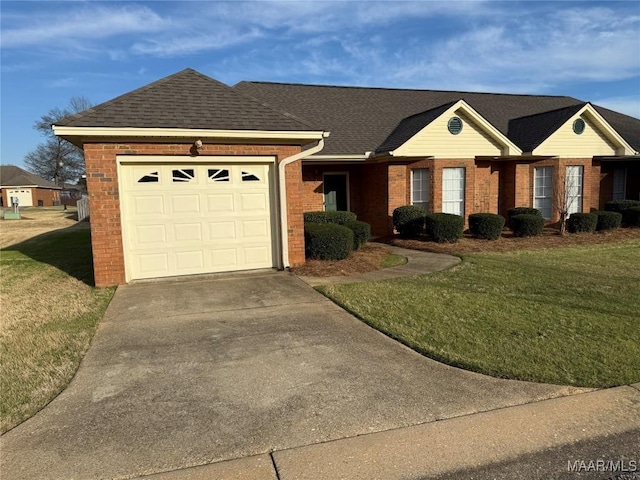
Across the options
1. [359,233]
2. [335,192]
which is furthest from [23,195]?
[359,233]

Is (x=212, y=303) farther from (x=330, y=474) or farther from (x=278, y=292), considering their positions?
(x=330, y=474)

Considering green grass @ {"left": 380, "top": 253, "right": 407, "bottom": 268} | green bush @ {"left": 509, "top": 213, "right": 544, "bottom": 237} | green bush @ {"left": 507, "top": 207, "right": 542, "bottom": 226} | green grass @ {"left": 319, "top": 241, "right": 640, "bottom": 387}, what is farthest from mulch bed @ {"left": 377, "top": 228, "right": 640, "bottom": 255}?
green grass @ {"left": 319, "top": 241, "right": 640, "bottom": 387}

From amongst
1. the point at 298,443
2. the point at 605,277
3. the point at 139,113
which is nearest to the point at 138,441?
the point at 298,443

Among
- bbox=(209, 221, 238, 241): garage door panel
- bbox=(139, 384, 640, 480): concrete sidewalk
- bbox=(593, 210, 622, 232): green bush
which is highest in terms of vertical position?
bbox=(209, 221, 238, 241): garage door panel

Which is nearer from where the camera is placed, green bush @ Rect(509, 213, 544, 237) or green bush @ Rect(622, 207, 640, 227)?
green bush @ Rect(509, 213, 544, 237)

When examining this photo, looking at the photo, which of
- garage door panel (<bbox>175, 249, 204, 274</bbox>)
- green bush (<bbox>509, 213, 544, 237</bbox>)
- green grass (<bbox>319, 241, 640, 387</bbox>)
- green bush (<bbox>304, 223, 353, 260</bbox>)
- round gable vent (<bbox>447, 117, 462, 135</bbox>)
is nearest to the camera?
green grass (<bbox>319, 241, 640, 387</bbox>)

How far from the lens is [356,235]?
1262 cm

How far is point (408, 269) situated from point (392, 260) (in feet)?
4.53

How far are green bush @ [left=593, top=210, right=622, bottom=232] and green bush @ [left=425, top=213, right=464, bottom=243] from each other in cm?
634

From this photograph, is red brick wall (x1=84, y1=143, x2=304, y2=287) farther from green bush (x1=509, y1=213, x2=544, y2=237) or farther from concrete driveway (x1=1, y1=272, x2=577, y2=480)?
green bush (x1=509, y1=213, x2=544, y2=237)

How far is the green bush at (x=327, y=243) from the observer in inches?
417

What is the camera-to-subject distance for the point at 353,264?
10531 millimetres

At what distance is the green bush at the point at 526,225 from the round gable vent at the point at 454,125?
A: 12.0 ft

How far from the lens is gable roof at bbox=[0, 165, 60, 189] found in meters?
66.2
